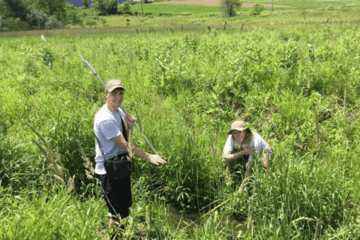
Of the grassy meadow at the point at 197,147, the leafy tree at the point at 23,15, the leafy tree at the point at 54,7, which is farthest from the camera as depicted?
the leafy tree at the point at 54,7

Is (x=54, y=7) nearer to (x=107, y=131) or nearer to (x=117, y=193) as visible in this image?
(x=107, y=131)

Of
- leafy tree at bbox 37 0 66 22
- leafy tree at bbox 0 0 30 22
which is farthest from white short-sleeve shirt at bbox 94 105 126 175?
leafy tree at bbox 37 0 66 22

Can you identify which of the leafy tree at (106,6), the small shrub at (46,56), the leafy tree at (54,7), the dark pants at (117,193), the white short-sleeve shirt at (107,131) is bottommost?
the dark pants at (117,193)

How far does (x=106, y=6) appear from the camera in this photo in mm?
110125

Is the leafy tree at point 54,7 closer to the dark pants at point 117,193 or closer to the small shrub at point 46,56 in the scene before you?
the small shrub at point 46,56

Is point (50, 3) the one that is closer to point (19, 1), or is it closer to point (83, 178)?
point (19, 1)

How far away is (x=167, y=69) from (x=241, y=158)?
368cm

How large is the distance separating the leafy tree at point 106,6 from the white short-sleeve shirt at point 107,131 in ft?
390

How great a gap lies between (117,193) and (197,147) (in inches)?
58.0

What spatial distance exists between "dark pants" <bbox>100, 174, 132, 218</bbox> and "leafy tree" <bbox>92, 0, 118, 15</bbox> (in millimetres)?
119096

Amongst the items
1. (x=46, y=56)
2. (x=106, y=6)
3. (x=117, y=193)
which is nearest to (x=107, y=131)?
(x=117, y=193)

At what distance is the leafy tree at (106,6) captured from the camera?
110 meters

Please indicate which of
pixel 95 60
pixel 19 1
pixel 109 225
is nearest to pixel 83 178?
pixel 109 225

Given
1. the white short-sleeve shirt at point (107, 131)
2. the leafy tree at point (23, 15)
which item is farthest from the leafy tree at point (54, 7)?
the white short-sleeve shirt at point (107, 131)
